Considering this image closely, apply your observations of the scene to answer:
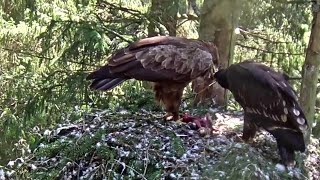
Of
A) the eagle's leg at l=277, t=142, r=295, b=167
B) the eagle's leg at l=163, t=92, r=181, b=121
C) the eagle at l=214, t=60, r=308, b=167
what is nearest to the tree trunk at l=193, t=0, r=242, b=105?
the eagle's leg at l=163, t=92, r=181, b=121

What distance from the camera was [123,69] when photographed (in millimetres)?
4625

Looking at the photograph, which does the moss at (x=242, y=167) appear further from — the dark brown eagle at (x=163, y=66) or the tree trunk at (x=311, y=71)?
the dark brown eagle at (x=163, y=66)

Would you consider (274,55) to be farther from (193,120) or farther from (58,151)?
(58,151)

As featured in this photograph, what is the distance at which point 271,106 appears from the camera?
14.3 ft

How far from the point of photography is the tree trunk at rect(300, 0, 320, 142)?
177 inches

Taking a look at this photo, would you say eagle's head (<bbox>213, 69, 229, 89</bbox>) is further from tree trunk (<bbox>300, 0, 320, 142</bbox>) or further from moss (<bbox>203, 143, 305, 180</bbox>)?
moss (<bbox>203, 143, 305, 180</bbox>)

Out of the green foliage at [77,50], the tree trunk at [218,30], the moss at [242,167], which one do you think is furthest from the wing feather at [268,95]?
the tree trunk at [218,30]

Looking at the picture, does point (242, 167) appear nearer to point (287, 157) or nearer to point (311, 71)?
point (287, 157)

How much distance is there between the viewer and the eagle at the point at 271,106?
424cm

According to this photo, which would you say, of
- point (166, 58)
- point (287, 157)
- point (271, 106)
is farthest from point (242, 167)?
point (166, 58)

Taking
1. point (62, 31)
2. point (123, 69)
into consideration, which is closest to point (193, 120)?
point (123, 69)

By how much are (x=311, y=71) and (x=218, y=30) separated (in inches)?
51.5

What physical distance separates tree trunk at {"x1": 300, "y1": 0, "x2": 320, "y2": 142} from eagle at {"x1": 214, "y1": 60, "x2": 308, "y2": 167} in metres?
0.17

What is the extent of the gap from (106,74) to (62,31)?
6.68 ft
